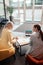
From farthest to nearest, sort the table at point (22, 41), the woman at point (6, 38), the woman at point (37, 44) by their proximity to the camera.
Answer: the table at point (22, 41) < the woman at point (6, 38) < the woman at point (37, 44)

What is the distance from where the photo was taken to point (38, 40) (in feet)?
9.64

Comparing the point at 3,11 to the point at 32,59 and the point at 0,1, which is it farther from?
the point at 32,59

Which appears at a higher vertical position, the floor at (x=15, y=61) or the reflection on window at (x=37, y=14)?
the reflection on window at (x=37, y=14)

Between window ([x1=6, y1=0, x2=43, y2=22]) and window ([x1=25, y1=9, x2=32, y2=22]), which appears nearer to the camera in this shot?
window ([x1=6, y1=0, x2=43, y2=22])

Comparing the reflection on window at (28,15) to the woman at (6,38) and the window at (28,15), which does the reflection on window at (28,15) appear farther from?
the woman at (6,38)

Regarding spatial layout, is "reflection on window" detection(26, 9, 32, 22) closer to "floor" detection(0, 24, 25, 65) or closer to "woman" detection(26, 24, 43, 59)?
"floor" detection(0, 24, 25, 65)

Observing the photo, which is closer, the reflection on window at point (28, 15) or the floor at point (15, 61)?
the floor at point (15, 61)

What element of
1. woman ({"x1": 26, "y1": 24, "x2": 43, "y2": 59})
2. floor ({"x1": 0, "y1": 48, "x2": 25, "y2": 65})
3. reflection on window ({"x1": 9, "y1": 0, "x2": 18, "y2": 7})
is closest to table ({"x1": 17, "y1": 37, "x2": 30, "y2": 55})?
floor ({"x1": 0, "y1": 48, "x2": 25, "y2": 65})

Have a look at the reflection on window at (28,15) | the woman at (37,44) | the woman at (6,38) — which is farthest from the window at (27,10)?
the woman at (37,44)

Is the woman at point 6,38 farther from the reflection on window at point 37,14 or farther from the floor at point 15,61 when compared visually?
the reflection on window at point 37,14

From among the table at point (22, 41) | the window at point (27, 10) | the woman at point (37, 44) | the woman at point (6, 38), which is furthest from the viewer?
the window at point (27, 10)

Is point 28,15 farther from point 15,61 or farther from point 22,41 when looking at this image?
point 15,61

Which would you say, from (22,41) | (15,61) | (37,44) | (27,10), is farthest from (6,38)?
(27,10)

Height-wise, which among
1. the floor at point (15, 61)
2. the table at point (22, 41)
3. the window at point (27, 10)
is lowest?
the floor at point (15, 61)
